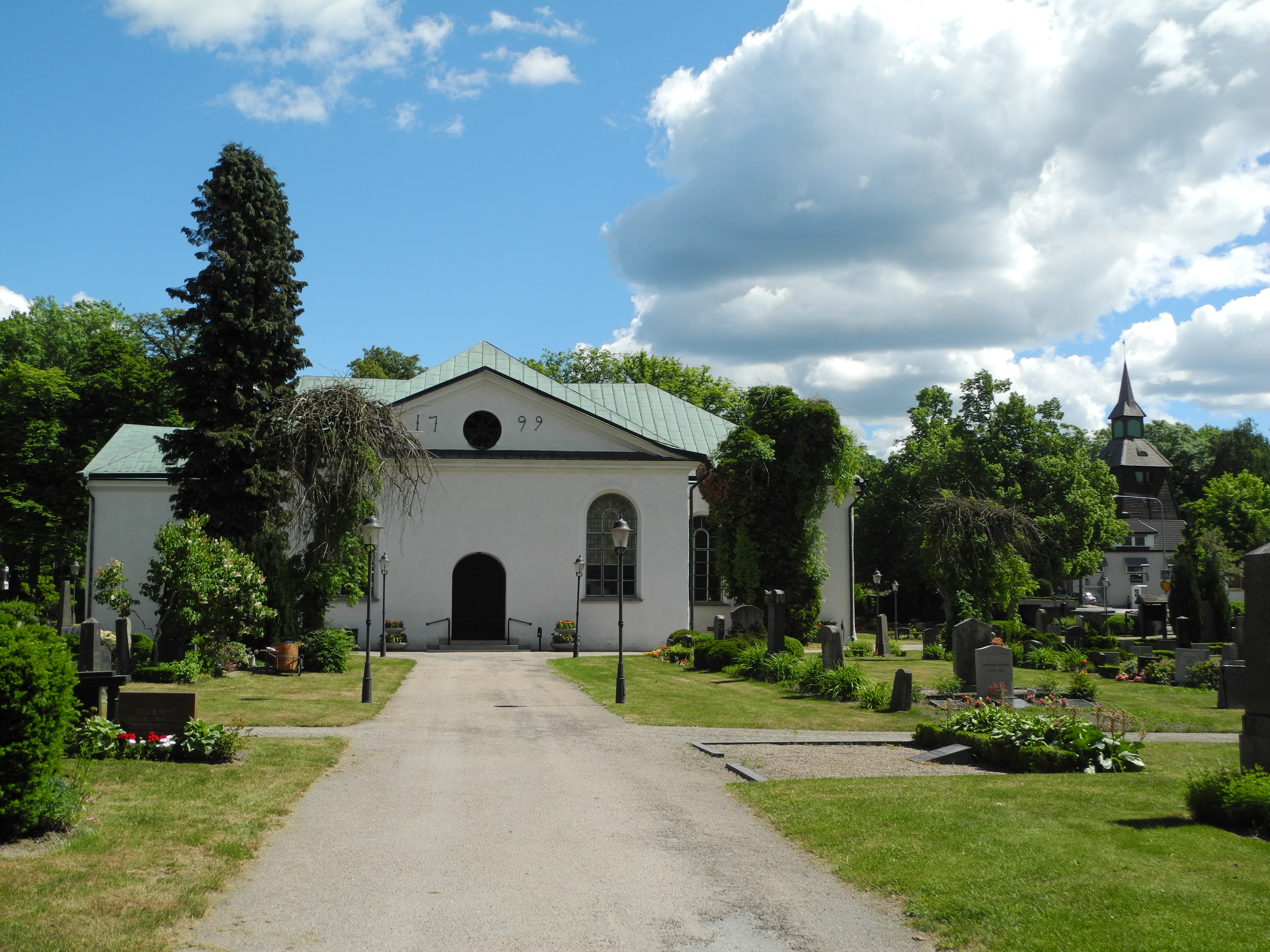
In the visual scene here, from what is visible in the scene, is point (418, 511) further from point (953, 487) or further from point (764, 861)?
point (953, 487)

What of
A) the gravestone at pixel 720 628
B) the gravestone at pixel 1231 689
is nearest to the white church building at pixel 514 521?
the gravestone at pixel 720 628

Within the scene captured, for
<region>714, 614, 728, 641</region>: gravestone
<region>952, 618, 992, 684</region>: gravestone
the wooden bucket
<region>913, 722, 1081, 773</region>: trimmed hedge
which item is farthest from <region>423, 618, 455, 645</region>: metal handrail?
<region>913, 722, 1081, 773</region>: trimmed hedge

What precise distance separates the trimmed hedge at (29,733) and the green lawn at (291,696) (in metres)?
5.32

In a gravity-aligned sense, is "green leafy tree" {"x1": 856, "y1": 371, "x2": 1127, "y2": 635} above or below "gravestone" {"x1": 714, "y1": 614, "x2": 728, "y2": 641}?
above

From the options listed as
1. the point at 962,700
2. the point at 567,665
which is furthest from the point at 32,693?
the point at 567,665

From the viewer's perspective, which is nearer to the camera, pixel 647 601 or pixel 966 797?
pixel 966 797

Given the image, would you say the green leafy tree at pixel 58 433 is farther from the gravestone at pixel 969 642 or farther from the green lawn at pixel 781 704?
the gravestone at pixel 969 642

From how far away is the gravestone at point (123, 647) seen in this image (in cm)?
1936

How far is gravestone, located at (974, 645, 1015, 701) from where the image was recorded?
15859 millimetres

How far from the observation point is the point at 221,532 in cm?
2336

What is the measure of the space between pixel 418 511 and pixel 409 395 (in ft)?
12.3

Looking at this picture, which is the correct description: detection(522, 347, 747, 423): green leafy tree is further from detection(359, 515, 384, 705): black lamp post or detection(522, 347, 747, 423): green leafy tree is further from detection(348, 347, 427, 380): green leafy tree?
detection(359, 515, 384, 705): black lamp post

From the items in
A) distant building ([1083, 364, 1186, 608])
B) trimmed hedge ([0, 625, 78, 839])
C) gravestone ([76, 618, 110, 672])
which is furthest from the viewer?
distant building ([1083, 364, 1186, 608])

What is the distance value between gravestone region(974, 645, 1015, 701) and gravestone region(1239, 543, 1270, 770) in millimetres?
7732
